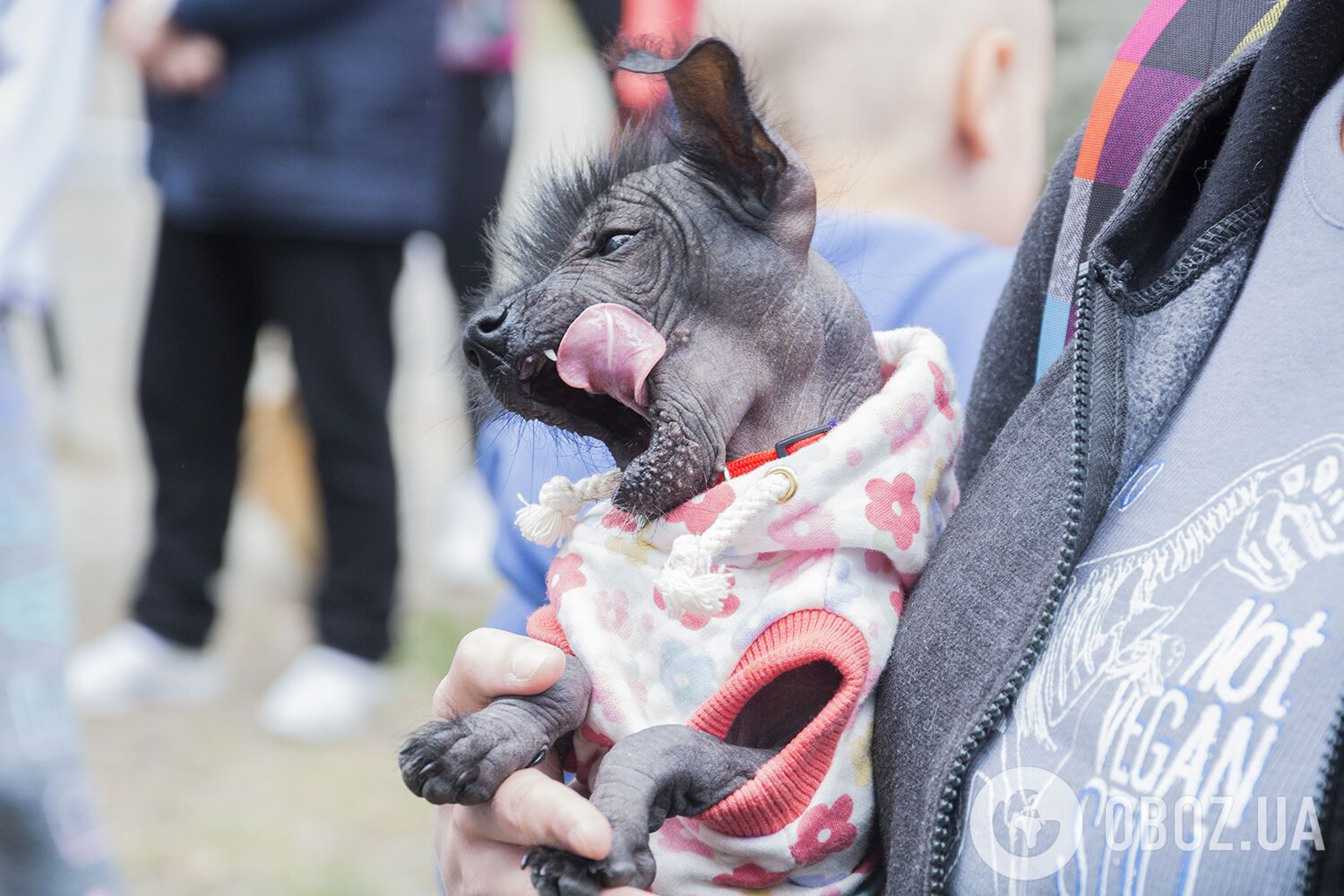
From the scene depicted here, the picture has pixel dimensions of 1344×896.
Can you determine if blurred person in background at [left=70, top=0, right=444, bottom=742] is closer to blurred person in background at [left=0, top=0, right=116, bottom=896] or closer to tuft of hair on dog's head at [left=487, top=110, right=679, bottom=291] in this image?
blurred person in background at [left=0, top=0, right=116, bottom=896]

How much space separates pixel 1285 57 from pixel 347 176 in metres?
2.10

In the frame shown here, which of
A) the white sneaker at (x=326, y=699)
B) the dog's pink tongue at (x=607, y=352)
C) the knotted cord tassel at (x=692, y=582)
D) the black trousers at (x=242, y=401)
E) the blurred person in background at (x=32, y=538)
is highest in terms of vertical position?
the dog's pink tongue at (x=607, y=352)

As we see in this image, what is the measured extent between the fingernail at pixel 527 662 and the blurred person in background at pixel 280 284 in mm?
2024

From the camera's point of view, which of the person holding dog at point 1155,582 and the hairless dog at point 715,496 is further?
the hairless dog at point 715,496

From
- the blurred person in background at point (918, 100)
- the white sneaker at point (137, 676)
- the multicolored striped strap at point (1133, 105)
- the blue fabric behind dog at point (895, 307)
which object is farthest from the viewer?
the white sneaker at point (137, 676)

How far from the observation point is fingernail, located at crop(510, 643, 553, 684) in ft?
2.75

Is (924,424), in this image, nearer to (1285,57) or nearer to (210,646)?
(1285,57)

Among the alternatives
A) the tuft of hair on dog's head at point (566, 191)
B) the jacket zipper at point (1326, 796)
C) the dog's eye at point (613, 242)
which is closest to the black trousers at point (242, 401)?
the tuft of hair on dog's head at point (566, 191)

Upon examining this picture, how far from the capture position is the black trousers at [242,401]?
112 inches

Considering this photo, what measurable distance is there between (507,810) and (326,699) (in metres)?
2.32

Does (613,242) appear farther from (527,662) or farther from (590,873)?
(590,873)

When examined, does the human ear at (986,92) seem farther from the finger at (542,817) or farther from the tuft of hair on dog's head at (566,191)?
the finger at (542,817)

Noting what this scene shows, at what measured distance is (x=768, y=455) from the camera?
2.92 ft

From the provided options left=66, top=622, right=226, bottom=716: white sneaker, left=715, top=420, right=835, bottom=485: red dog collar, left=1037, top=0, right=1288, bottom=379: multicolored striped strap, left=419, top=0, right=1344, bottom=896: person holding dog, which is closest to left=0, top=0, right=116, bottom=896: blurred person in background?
left=419, top=0, right=1344, bottom=896: person holding dog
